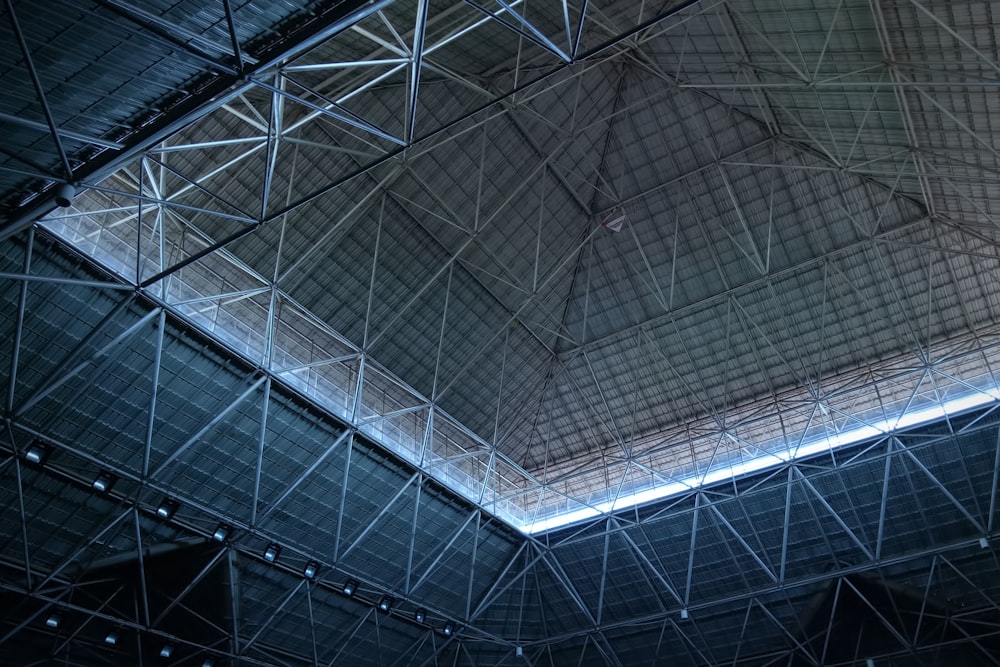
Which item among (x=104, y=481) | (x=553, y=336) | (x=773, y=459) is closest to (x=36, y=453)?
(x=104, y=481)

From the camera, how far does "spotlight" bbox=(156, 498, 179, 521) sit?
2827 centimetres

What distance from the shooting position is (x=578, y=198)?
118ft

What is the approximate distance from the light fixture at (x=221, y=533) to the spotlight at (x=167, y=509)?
1846 millimetres

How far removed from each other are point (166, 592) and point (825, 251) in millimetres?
29411

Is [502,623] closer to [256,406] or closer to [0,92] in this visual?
[256,406]

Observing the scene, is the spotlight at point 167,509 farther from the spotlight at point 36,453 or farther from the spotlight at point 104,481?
the spotlight at point 36,453

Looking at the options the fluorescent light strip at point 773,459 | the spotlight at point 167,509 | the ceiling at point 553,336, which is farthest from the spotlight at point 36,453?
the fluorescent light strip at point 773,459

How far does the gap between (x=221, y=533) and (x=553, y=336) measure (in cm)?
1764

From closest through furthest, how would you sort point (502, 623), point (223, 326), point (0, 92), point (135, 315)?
point (0, 92) < point (135, 315) < point (223, 326) < point (502, 623)

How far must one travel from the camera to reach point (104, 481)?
2678 centimetres

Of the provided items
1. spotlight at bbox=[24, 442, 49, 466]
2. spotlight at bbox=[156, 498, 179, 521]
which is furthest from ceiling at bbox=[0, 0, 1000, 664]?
spotlight at bbox=[156, 498, 179, 521]

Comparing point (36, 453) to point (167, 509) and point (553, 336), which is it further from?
point (553, 336)

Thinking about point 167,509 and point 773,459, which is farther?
point 773,459

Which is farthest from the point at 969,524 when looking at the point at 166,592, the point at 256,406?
the point at 166,592
